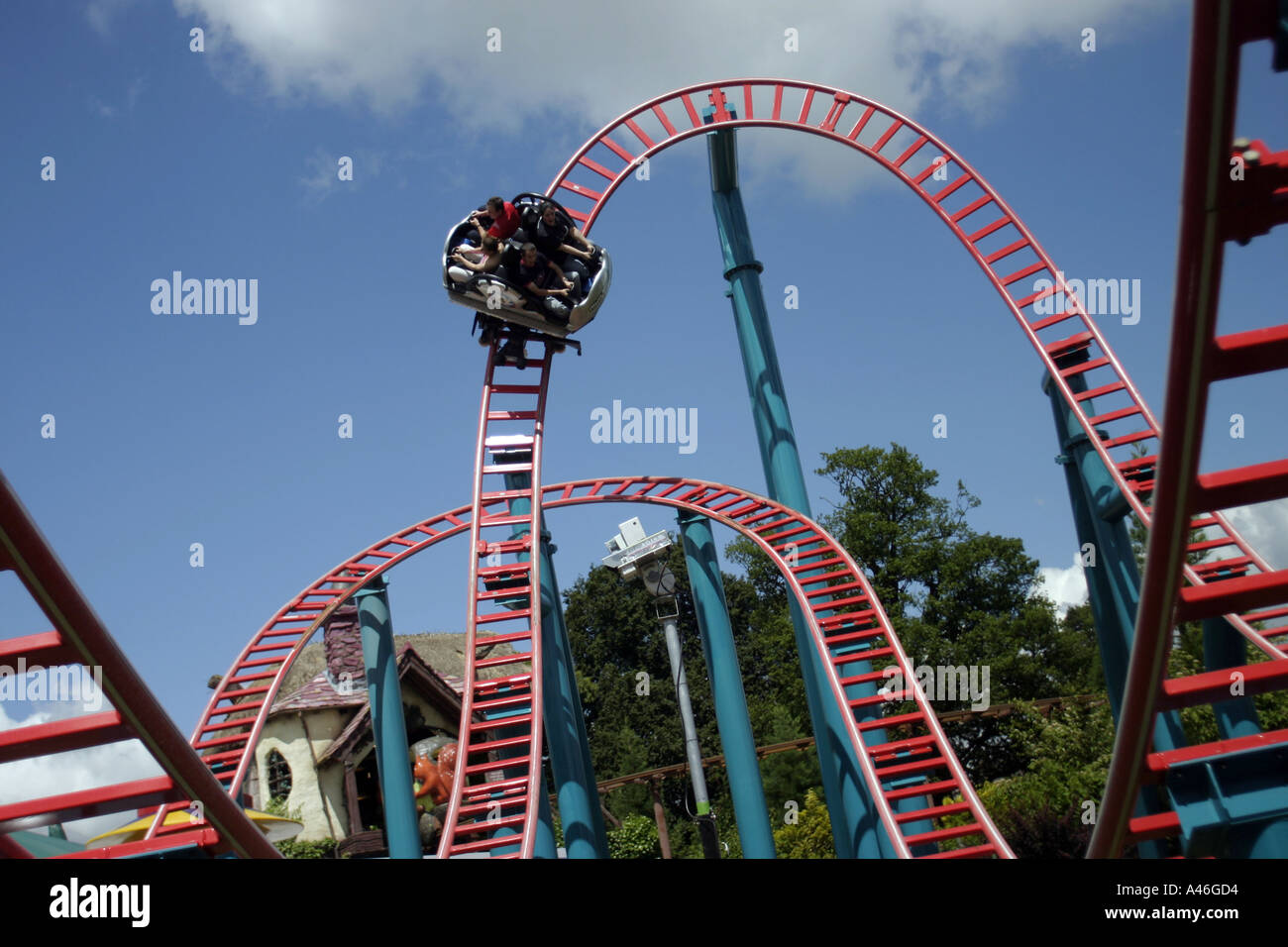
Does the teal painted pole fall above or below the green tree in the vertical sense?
above

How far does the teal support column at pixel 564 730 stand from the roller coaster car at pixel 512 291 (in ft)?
3.28

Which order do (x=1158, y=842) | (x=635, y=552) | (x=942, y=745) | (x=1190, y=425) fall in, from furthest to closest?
(x=635, y=552), (x=1158, y=842), (x=942, y=745), (x=1190, y=425)

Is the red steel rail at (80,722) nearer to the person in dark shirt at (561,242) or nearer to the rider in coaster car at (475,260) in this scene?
the rider in coaster car at (475,260)

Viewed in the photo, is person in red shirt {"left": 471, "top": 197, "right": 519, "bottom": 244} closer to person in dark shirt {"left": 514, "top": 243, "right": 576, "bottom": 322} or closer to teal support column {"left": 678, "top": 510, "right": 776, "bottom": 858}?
person in dark shirt {"left": 514, "top": 243, "right": 576, "bottom": 322}

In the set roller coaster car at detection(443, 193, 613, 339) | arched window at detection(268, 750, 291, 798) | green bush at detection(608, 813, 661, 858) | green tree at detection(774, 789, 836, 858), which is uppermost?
roller coaster car at detection(443, 193, 613, 339)

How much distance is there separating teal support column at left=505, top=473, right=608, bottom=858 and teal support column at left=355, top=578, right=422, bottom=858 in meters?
0.99

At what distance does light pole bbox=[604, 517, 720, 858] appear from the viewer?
22.2 feet

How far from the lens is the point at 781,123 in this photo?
7840 millimetres

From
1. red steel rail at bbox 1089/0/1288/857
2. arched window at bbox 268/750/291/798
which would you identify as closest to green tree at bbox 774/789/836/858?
arched window at bbox 268/750/291/798

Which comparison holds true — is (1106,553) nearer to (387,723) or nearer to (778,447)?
(778,447)

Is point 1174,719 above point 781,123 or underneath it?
underneath
